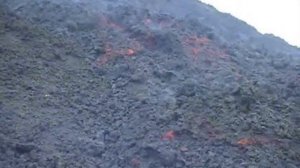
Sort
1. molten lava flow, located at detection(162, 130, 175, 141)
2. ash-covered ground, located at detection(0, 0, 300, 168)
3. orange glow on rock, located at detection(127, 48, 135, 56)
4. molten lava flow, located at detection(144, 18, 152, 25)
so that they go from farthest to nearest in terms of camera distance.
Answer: molten lava flow, located at detection(144, 18, 152, 25) → orange glow on rock, located at detection(127, 48, 135, 56) → molten lava flow, located at detection(162, 130, 175, 141) → ash-covered ground, located at detection(0, 0, 300, 168)

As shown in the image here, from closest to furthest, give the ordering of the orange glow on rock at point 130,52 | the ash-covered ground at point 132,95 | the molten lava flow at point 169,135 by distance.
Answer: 1. the ash-covered ground at point 132,95
2. the molten lava flow at point 169,135
3. the orange glow on rock at point 130,52

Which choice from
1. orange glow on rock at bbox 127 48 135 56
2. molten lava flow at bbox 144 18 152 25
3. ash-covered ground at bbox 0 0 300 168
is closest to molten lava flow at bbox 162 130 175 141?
ash-covered ground at bbox 0 0 300 168

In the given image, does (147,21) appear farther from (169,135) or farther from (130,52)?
(169,135)

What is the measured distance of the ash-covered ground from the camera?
9.13 m

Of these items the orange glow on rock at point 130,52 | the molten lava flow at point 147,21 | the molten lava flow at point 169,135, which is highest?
the molten lava flow at point 147,21

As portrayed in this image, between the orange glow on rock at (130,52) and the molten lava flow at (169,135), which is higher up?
the orange glow on rock at (130,52)

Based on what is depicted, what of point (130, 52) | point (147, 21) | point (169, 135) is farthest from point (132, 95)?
point (147, 21)

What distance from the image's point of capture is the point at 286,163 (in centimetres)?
905

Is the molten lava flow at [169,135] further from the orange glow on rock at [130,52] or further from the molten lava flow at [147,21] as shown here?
the molten lava flow at [147,21]

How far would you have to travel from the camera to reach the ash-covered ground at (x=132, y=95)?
913 centimetres

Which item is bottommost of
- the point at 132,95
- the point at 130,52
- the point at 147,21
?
the point at 132,95

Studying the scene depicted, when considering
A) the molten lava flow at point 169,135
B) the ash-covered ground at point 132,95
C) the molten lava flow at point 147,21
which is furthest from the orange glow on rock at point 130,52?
the molten lava flow at point 169,135

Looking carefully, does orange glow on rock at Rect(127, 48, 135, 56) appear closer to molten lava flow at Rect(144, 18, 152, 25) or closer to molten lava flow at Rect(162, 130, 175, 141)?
molten lava flow at Rect(144, 18, 152, 25)

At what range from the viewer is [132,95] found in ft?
37.8
